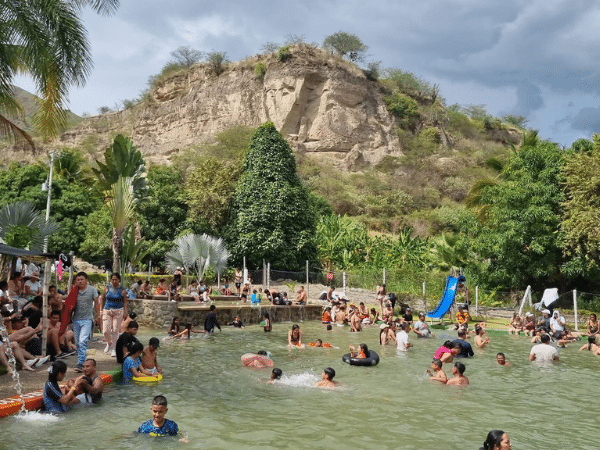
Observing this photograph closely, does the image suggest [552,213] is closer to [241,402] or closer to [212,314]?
[212,314]

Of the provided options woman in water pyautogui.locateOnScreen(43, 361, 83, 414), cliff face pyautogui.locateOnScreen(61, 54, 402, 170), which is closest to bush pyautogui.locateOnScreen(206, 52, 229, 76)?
cliff face pyautogui.locateOnScreen(61, 54, 402, 170)

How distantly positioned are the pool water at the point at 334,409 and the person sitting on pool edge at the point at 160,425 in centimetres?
11

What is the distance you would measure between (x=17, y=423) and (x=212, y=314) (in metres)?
10.9

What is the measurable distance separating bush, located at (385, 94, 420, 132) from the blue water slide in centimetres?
5513

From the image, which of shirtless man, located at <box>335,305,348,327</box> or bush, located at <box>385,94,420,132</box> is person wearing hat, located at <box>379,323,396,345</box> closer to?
shirtless man, located at <box>335,305,348,327</box>

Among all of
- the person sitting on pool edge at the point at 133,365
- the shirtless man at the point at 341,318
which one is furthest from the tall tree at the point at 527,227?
the person sitting on pool edge at the point at 133,365

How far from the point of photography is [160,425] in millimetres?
7109

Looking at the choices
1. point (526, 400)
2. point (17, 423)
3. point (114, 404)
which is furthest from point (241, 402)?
point (526, 400)

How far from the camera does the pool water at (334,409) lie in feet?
23.9

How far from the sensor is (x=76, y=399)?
8117mm

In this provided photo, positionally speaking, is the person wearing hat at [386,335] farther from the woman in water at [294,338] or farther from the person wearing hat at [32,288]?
the person wearing hat at [32,288]

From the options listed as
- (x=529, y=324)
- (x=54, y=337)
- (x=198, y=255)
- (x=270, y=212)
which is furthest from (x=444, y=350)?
(x=270, y=212)

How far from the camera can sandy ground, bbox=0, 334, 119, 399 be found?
8.09 m

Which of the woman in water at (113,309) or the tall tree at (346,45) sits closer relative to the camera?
the woman in water at (113,309)
